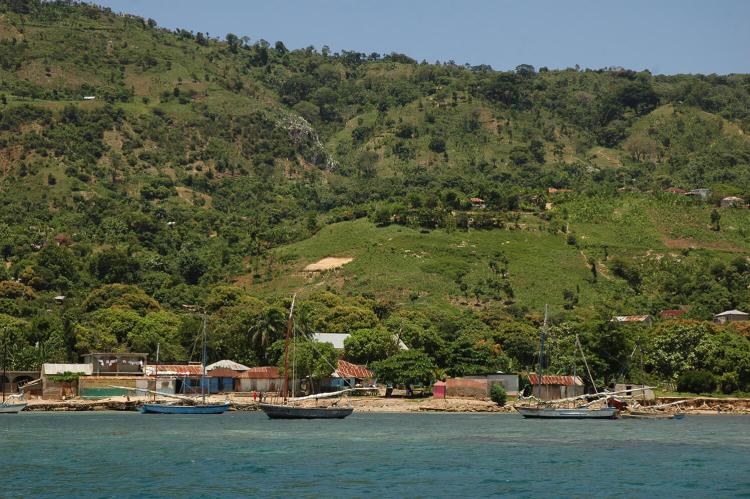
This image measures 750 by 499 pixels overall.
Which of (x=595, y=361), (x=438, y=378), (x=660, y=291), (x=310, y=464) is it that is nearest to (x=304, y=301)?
(x=438, y=378)

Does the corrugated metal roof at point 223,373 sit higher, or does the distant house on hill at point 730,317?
the distant house on hill at point 730,317

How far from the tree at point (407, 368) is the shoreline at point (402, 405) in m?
2.12

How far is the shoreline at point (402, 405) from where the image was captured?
384 feet

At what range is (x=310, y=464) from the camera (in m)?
67.0

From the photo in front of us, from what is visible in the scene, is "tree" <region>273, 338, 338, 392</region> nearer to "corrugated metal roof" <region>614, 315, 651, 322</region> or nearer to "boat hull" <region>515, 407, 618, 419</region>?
"boat hull" <region>515, 407, 618, 419</region>

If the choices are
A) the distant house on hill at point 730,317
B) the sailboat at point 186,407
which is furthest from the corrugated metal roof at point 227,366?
the distant house on hill at point 730,317

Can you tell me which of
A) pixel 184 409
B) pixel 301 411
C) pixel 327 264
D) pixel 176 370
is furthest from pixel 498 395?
pixel 327 264

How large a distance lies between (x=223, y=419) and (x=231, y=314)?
4625cm

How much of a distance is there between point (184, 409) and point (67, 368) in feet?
64.2

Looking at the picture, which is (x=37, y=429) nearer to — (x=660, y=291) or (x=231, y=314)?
(x=231, y=314)

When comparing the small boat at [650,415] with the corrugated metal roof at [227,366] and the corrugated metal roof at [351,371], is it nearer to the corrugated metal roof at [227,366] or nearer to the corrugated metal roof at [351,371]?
the corrugated metal roof at [351,371]

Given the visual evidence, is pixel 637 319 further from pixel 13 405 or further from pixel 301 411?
pixel 13 405

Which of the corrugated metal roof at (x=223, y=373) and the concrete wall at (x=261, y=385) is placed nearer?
the concrete wall at (x=261, y=385)

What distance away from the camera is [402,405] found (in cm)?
11812
